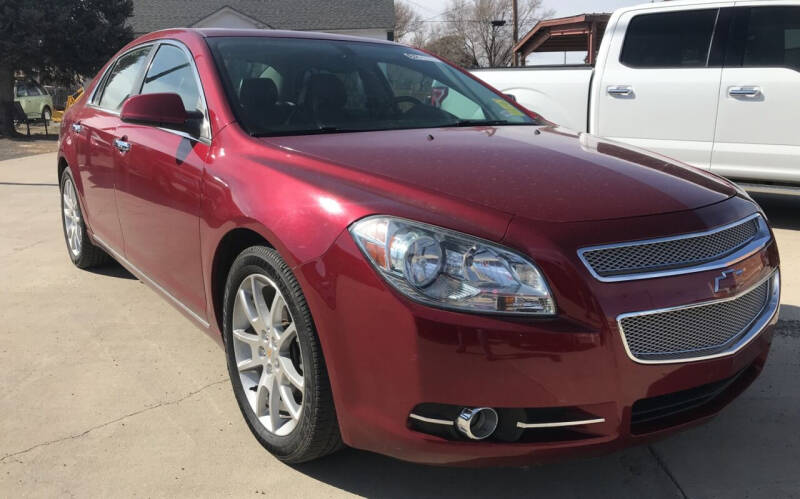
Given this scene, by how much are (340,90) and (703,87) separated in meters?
4.10

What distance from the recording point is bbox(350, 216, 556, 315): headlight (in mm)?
1951

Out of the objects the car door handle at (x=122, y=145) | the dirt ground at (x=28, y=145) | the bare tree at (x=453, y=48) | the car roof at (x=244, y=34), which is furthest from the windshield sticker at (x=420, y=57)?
the bare tree at (x=453, y=48)

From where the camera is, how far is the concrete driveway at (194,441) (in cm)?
244

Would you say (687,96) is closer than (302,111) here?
No

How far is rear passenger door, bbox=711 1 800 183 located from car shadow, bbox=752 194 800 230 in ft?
1.77

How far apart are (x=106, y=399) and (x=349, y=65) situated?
190cm

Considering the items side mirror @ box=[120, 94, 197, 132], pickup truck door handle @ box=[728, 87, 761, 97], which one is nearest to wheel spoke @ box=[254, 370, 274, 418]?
side mirror @ box=[120, 94, 197, 132]

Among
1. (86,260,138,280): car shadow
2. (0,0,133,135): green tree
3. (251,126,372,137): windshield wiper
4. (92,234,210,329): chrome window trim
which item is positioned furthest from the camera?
(0,0,133,135): green tree

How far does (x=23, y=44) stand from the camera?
1764 centimetres

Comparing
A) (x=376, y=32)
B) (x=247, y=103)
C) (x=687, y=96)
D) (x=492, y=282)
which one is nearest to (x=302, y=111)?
(x=247, y=103)

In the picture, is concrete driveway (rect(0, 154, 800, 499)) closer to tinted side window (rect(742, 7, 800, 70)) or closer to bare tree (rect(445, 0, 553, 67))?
tinted side window (rect(742, 7, 800, 70))

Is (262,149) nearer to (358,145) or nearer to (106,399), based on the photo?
(358,145)

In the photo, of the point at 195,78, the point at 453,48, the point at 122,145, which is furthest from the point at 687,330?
the point at 453,48

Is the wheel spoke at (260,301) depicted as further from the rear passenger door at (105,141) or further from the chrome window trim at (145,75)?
the rear passenger door at (105,141)
